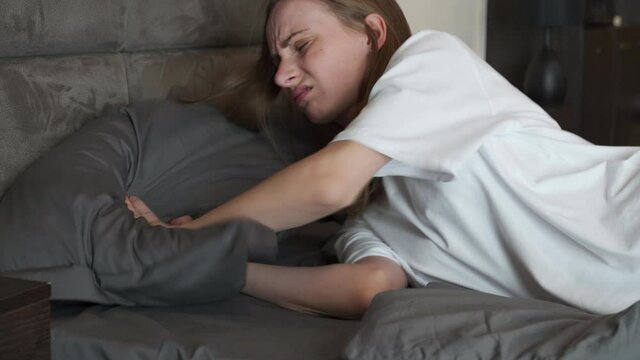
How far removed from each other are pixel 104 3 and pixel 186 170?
1.02 ft

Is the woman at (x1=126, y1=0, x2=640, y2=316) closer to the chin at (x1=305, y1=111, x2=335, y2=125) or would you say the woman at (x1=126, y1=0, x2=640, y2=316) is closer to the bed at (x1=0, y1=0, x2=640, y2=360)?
the bed at (x1=0, y1=0, x2=640, y2=360)

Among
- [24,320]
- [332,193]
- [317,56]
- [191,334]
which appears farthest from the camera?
[317,56]

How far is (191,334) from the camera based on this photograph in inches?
47.4

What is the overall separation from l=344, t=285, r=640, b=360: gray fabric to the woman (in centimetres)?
25

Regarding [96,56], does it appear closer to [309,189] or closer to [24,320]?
[309,189]

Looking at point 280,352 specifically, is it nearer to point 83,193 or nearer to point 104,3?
point 83,193

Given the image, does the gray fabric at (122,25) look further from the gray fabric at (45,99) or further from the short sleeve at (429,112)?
the short sleeve at (429,112)

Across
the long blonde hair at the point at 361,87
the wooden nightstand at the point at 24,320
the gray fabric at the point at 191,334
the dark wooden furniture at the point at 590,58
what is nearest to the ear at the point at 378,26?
the long blonde hair at the point at 361,87

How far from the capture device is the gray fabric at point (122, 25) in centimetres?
144

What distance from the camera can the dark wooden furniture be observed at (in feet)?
10.4

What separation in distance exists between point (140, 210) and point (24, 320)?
Answer: 0.50 meters

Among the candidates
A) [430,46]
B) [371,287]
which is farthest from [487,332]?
[430,46]

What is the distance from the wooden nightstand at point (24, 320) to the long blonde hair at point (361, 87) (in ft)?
2.28

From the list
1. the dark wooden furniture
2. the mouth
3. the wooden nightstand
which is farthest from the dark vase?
the wooden nightstand
